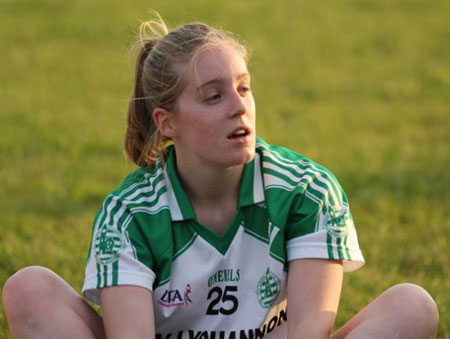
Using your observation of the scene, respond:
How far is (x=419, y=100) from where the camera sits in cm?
924

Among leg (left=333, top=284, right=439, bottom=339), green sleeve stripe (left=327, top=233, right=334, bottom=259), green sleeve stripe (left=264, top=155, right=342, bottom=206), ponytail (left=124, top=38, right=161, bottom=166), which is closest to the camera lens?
leg (left=333, top=284, right=439, bottom=339)

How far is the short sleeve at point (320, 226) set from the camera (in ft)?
11.8

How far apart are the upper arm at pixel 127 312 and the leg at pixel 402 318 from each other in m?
0.70

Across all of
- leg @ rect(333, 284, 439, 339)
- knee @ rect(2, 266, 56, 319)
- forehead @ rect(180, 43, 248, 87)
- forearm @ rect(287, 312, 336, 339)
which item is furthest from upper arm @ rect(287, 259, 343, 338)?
knee @ rect(2, 266, 56, 319)

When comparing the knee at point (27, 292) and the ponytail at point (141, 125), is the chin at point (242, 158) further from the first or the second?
the knee at point (27, 292)

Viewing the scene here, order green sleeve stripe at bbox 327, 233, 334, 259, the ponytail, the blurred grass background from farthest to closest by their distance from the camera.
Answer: the blurred grass background < the ponytail < green sleeve stripe at bbox 327, 233, 334, 259

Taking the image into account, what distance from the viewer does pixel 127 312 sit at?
3.50 metres

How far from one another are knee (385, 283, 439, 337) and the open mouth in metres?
0.77

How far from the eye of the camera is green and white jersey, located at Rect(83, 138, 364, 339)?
3615mm

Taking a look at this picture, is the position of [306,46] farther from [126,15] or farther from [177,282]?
[177,282]

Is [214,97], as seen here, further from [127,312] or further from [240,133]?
[127,312]

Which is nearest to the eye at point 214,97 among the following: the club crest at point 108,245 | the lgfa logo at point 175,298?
the club crest at point 108,245

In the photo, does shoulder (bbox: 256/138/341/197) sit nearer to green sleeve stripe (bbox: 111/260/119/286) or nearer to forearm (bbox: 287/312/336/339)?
forearm (bbox: 287/312/336/339)

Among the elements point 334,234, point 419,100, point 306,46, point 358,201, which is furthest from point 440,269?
point 306,46
